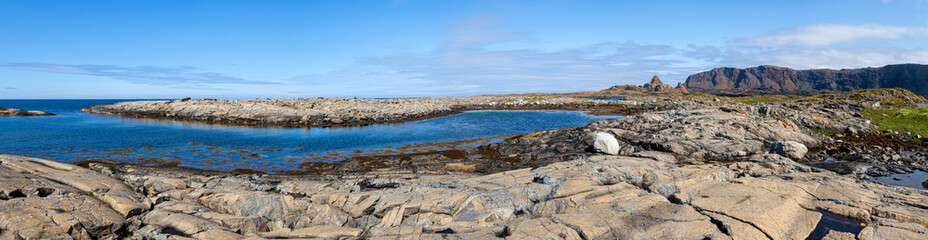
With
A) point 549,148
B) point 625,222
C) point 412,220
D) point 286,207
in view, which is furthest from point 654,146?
point 286,207

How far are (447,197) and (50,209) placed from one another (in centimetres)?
1142

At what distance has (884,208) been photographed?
35.6 feet

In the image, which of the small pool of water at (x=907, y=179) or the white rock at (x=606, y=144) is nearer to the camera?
the small pool of water at (x=907, y=179)

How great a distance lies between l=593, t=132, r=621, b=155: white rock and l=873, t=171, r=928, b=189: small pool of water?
11.4 metres

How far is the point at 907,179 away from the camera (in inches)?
638

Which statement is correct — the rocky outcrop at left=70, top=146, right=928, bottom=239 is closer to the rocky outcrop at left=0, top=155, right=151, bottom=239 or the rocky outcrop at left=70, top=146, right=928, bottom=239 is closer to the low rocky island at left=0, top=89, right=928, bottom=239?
the low rocky island at left=0, top=89, right=928, bottom=239

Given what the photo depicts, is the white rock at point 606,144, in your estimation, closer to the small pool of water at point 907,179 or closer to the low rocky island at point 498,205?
the low rocky island at point 498,205

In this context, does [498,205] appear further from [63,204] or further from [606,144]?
[606,144]

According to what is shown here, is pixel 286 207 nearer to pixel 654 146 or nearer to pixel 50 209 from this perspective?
pixel 50 209

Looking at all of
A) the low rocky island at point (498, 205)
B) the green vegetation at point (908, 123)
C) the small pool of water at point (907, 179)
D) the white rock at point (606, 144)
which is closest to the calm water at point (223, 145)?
the low rocky island at point (498, 205)

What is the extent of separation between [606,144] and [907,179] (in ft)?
43.2

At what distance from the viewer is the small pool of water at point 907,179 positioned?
50.6 ft

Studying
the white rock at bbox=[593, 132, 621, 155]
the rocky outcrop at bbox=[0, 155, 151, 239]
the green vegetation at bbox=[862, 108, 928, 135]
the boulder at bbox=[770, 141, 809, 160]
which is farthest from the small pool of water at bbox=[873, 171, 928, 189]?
the rocky outcrop at bbox=[0, 155, 151, 239]

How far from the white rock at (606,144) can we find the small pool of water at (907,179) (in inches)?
450
